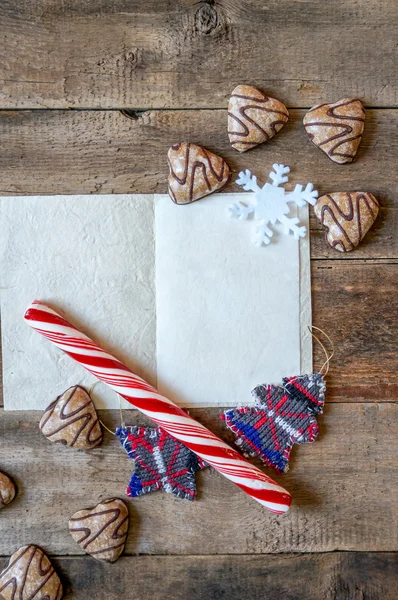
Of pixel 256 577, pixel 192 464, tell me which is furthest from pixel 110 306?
pixel 256 577

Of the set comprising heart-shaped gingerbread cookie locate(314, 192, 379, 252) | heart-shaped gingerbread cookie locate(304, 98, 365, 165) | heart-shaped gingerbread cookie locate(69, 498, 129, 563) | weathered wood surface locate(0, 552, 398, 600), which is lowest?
weathered wood surface locate(0, 552, 398, 600)

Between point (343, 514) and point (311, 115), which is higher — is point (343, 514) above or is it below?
below

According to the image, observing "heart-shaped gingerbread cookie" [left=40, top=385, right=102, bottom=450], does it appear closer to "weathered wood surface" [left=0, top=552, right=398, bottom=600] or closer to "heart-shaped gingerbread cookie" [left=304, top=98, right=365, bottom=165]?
"weathered wood surface" [left=0, top=552, right=398, bottom=600]

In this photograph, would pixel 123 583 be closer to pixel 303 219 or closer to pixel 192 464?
pixel 192 464

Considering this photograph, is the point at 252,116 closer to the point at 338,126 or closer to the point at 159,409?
the point at 338,126

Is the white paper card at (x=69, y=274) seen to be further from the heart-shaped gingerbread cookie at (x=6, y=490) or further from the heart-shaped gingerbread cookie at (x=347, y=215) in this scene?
the heart-shaped gingerbread cookie at (x=347, y=215)

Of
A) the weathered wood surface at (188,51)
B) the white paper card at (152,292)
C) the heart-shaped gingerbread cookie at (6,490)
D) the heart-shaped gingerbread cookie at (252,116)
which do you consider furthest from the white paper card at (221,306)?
the heart-shaped gingerbread cookie at (6,490)

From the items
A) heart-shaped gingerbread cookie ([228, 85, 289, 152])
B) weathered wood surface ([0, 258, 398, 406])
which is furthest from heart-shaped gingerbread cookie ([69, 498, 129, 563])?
heart-shaped gingerbread cookie ([228, 85, 289, 152])
